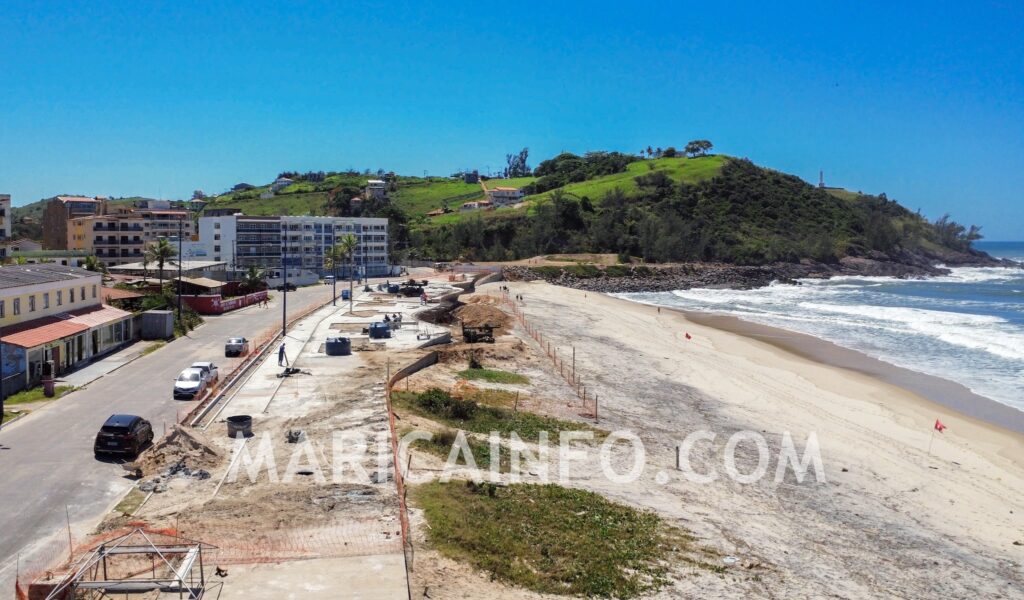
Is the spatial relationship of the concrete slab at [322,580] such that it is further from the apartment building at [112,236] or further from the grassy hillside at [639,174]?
the grassy hillside at [639,174]

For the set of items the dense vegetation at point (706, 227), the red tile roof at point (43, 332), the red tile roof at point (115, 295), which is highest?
the dense vegetation at point (706, 227)

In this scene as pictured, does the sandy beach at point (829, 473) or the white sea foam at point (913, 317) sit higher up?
the white sea foam at point (913, 317)

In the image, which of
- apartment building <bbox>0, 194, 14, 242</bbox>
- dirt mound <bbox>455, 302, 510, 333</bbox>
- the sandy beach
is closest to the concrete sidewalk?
dirt mound <bbox>455, 302, 510, 333</bbox>

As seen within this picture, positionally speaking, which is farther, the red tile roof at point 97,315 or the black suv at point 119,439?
the red tile roof at point 97,315

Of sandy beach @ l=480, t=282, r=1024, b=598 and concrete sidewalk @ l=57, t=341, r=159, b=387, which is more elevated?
concrete sidewalk @ l=57, t=341, r=159, b=387

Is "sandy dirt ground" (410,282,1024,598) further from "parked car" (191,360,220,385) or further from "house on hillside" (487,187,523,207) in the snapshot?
"house on hillside" (487,187,523,207)

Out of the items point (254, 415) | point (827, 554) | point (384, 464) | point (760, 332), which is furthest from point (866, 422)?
point (760, 332)

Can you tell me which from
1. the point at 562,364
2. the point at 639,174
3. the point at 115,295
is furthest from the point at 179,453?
the point at 639,174

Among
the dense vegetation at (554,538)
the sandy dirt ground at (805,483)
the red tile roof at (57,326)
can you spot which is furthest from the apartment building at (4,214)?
the dense vegetation at (554,538)
